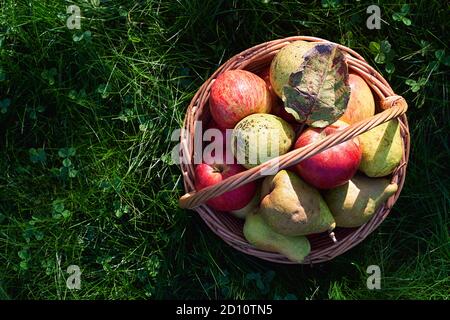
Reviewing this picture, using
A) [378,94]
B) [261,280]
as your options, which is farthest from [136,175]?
[378,94]

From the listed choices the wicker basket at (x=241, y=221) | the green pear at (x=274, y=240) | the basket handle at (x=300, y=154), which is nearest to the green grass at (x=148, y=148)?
the wicker basket at (x=241, y=221)

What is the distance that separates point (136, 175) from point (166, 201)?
17 centimetres

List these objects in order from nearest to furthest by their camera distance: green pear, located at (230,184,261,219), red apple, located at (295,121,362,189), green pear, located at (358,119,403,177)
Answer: red apple, located at (295,121,362,189) → green pear, located at (358,119,403,177) → green pear, located at (230,184,261,219)

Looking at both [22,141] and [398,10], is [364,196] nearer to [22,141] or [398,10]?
[398,10]

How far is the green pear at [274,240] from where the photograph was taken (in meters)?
2.10

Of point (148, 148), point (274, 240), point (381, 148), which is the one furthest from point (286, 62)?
point (148, 148)

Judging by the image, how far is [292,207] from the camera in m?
1.95

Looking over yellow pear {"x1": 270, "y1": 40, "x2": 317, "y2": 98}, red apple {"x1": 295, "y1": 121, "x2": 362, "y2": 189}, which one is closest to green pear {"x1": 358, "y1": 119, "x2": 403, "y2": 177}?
red apple {"x1": 295, "y1": 121, "x2": 362, "y2": 189}

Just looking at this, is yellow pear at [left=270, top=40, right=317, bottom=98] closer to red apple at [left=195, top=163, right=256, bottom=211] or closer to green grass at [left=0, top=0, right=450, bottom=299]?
red apple at [left=195, top=163, right=256, bottom=211]

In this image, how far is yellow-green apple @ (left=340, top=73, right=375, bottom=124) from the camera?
210 centimetres

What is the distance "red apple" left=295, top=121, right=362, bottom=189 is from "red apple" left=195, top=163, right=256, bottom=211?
21cm

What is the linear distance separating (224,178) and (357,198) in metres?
0.47

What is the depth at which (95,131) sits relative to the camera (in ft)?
8.38

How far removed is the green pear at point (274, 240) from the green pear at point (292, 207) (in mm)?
66
